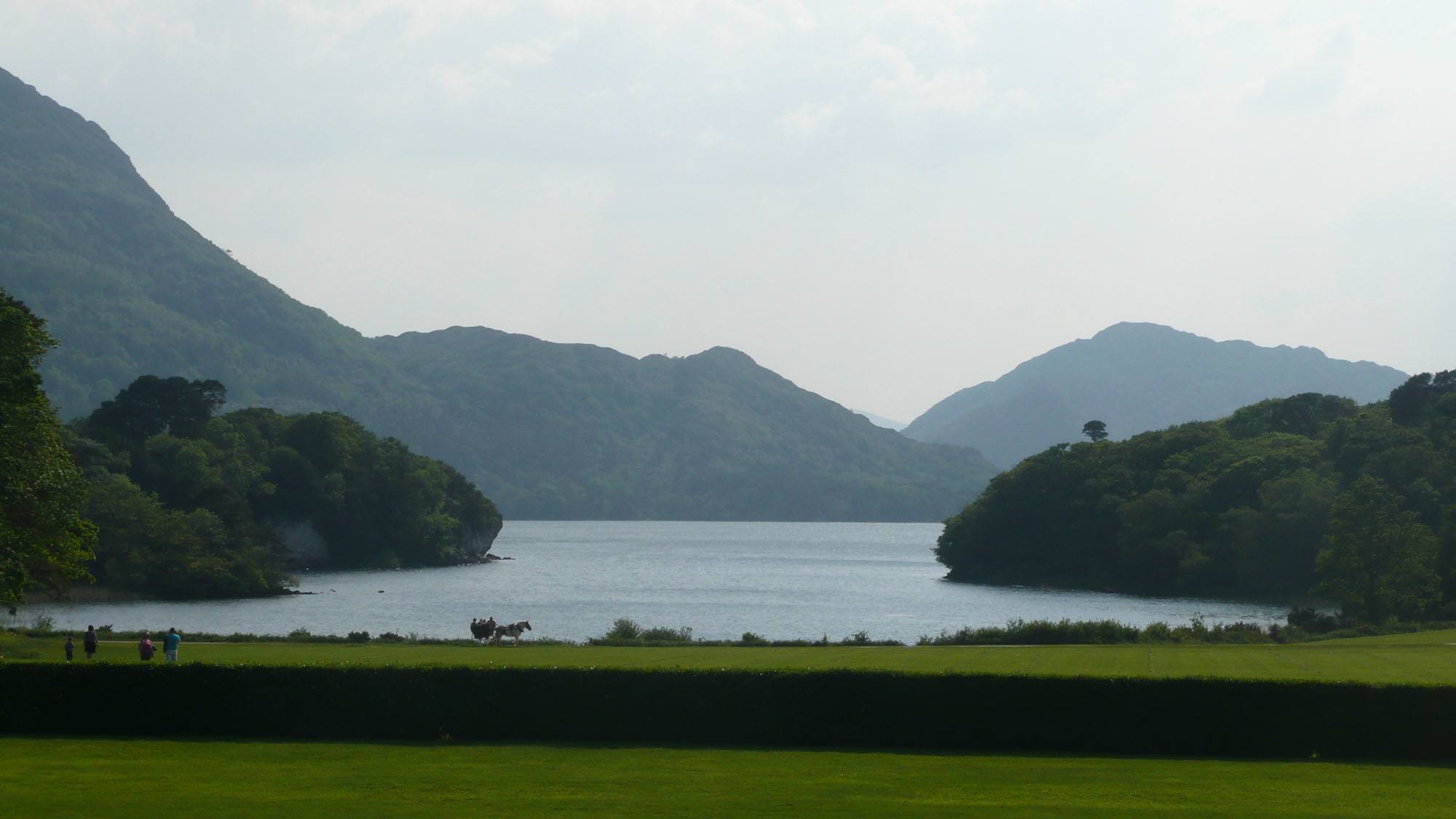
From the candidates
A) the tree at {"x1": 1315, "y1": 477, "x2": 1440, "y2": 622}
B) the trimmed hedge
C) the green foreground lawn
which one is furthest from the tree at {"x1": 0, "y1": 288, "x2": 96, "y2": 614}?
the tree at {"x1": 1315, "y1": 477, "x2": 1440, "y2": 622}

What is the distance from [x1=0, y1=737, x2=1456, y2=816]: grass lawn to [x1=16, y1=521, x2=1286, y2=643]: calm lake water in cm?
3869

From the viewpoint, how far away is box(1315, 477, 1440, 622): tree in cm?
6450

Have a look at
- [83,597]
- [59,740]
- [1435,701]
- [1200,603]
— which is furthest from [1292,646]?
[83,597]

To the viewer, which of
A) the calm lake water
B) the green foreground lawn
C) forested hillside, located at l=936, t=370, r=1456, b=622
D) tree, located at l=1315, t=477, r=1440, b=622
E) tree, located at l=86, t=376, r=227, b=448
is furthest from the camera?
tree, located at l=86, t=376, r=227, b=448

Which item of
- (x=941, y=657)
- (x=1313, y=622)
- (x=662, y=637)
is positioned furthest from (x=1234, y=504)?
(x=941, y=657)

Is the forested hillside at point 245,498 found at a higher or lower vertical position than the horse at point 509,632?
higher

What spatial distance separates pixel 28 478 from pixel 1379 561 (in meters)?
61.4

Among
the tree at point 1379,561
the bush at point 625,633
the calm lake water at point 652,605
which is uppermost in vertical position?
the tree at point 1379,561

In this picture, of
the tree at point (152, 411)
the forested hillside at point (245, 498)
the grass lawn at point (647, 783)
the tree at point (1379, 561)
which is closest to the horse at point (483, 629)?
the grass lawn at point (647, 783)

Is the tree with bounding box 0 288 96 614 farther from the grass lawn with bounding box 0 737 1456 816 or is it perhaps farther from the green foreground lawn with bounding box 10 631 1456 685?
the grass lawn with bounding box 0 737 1456 816

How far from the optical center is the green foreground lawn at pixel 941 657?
3250 cm

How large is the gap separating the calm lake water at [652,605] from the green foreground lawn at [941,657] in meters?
19.5

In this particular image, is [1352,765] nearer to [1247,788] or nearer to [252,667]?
[1247,788]

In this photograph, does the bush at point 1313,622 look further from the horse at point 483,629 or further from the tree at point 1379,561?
the horse at point 483,629
